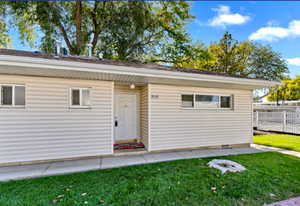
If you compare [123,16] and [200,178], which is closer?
[200,178]

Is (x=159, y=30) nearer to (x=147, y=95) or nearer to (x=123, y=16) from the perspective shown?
(x=123, y=16)

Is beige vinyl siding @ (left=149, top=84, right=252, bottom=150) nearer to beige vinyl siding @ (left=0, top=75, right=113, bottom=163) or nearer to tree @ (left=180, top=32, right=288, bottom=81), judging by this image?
beige vinyl siding @ (left=0, top=75, right=113, bottom=163)

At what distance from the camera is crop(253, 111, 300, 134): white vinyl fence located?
29.0 feet

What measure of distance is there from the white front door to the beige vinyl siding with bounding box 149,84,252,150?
135cm

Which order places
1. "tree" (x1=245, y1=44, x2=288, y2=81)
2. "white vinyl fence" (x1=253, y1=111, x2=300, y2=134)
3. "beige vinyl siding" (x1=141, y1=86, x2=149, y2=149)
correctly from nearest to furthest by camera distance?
"beige vinyl siding" (x1=141, y1=86, x2=149, y2=149)
"white vinyl fence" (x1=253, y1=111, x2=300, y2=134)
"tree" (x1=245, y1=44, x2=288, y2=81)

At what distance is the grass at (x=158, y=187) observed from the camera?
2551mm

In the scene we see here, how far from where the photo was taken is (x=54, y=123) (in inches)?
175

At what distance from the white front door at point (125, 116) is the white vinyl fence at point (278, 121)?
31.4 ft

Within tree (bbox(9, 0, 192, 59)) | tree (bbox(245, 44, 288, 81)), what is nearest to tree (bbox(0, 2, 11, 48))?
tree (bbox(9, 0, 192, 59))

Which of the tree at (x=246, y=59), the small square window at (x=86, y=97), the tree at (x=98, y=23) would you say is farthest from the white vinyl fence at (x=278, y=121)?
the small square window at (x=86, y=97)

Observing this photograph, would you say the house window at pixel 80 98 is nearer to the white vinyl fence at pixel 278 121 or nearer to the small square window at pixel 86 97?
the small square window at pixel 86 97

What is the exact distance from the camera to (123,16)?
945 centimetres

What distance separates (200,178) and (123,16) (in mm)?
9852

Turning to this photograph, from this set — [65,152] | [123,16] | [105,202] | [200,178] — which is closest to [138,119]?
[65,152]
